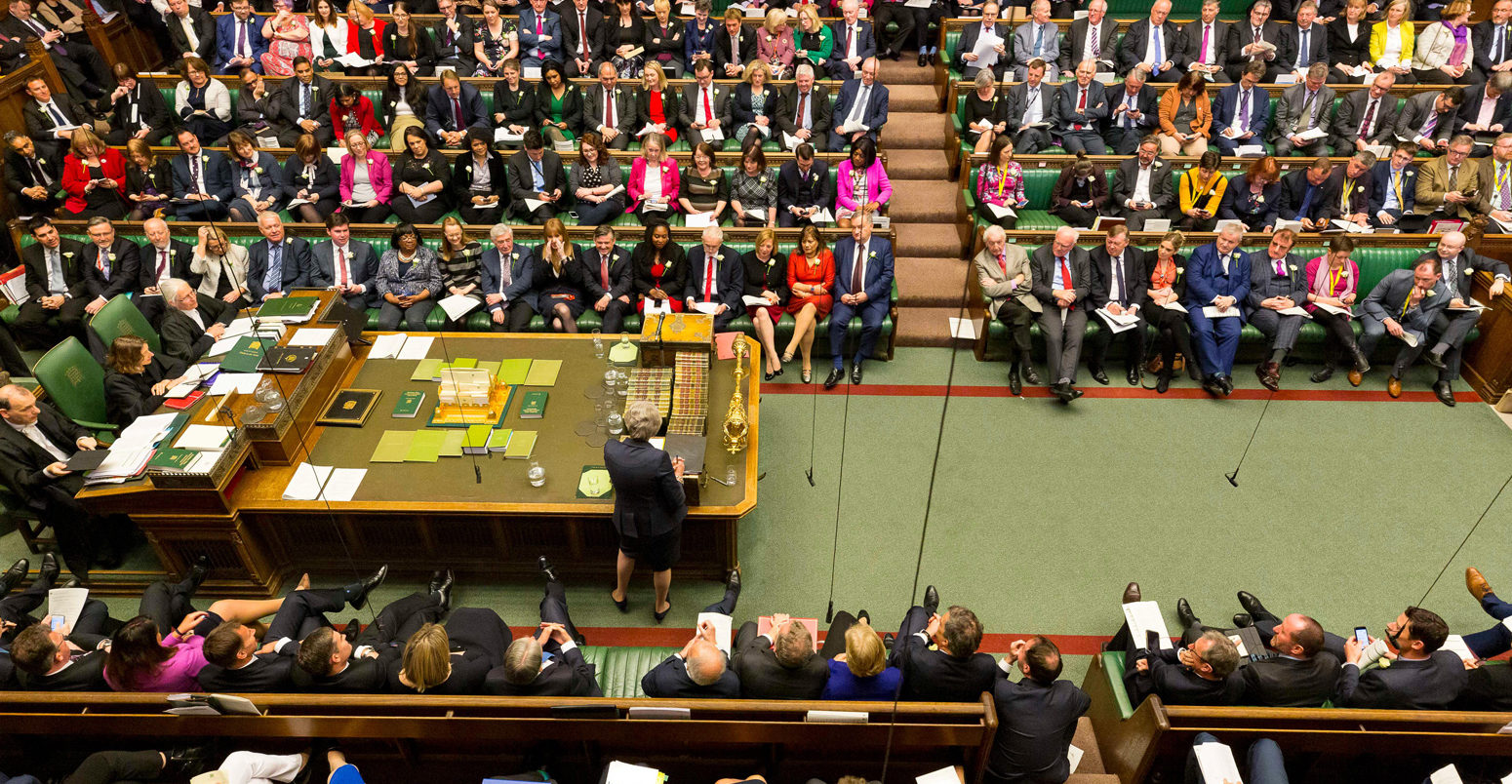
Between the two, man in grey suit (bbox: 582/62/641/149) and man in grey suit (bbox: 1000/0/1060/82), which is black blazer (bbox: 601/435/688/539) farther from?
man in grey suit (bbox: 1000/0/1060/82)

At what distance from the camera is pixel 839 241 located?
596 cm

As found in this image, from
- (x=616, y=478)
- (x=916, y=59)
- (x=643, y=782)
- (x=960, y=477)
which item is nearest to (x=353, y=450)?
(x=616, y=478)

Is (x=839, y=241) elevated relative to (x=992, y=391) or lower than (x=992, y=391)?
elevated

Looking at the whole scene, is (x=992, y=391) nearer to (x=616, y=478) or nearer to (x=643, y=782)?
(x=616, y=478)

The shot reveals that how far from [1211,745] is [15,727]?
4.02 meters

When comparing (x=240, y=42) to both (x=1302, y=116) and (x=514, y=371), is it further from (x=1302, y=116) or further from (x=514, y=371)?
(x=1302, y=116)

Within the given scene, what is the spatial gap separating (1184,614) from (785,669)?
2.23m

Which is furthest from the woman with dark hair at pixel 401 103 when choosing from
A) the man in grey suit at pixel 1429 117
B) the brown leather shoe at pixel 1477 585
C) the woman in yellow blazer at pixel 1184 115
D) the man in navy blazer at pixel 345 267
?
the man in grey suit at pixel 1429 117

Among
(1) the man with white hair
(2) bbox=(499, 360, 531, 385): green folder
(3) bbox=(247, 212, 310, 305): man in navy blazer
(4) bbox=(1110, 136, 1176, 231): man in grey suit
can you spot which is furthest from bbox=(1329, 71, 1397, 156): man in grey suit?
(1) the man with white hair

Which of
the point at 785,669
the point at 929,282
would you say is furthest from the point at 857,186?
the point at 785,669

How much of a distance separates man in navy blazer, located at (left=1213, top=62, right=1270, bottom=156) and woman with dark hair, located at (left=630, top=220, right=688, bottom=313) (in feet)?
15.7

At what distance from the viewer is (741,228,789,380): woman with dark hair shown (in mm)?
5852

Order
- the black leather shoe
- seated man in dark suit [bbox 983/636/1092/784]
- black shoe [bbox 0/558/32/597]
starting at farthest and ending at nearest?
the black leather shoe < black shoe [bbox 0/558/32/597] < seated man in dark suit [bbox 983/636/1092/784]

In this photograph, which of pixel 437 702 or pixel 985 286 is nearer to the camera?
pixel 437 702
